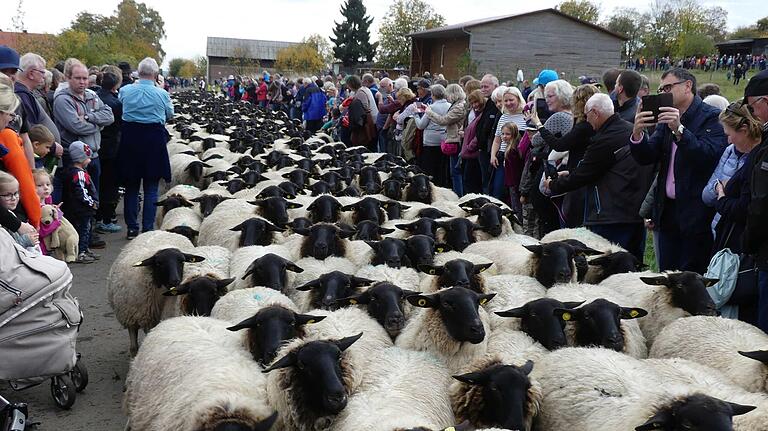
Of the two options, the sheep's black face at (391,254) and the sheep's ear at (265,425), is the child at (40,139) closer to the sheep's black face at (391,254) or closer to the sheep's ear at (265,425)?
the sheep's black face at (391,254)

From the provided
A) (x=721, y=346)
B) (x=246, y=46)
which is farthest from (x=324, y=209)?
(x=246, y=46)

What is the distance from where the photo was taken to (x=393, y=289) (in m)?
3.95

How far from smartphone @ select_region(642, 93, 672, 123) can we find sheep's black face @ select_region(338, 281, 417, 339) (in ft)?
7.26

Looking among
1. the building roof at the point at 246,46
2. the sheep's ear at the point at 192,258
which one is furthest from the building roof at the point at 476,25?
the building roof at the point at 246,46

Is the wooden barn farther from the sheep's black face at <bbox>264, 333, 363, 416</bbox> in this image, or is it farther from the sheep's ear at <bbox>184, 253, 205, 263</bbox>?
the sheep's black face at <bbox>264, 333, 363, 416</bbox>

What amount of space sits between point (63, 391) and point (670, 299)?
3.97m

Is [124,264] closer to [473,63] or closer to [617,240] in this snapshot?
[617,240]

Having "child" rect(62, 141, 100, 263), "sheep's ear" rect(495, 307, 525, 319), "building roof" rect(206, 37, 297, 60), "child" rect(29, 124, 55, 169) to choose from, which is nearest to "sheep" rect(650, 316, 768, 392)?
"sheep's ear" rect(495, 307, 525, 319)

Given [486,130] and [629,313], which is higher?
[486,130]

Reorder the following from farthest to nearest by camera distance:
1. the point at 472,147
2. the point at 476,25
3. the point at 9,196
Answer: the point at 476,25 < the point at 472,147 < the point at 9,196

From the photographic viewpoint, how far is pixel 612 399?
2.82 m

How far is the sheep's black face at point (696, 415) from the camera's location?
2312 mm

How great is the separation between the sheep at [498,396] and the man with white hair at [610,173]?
2.83 meters

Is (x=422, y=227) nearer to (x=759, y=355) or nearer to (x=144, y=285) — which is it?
(x=144, y=285)
